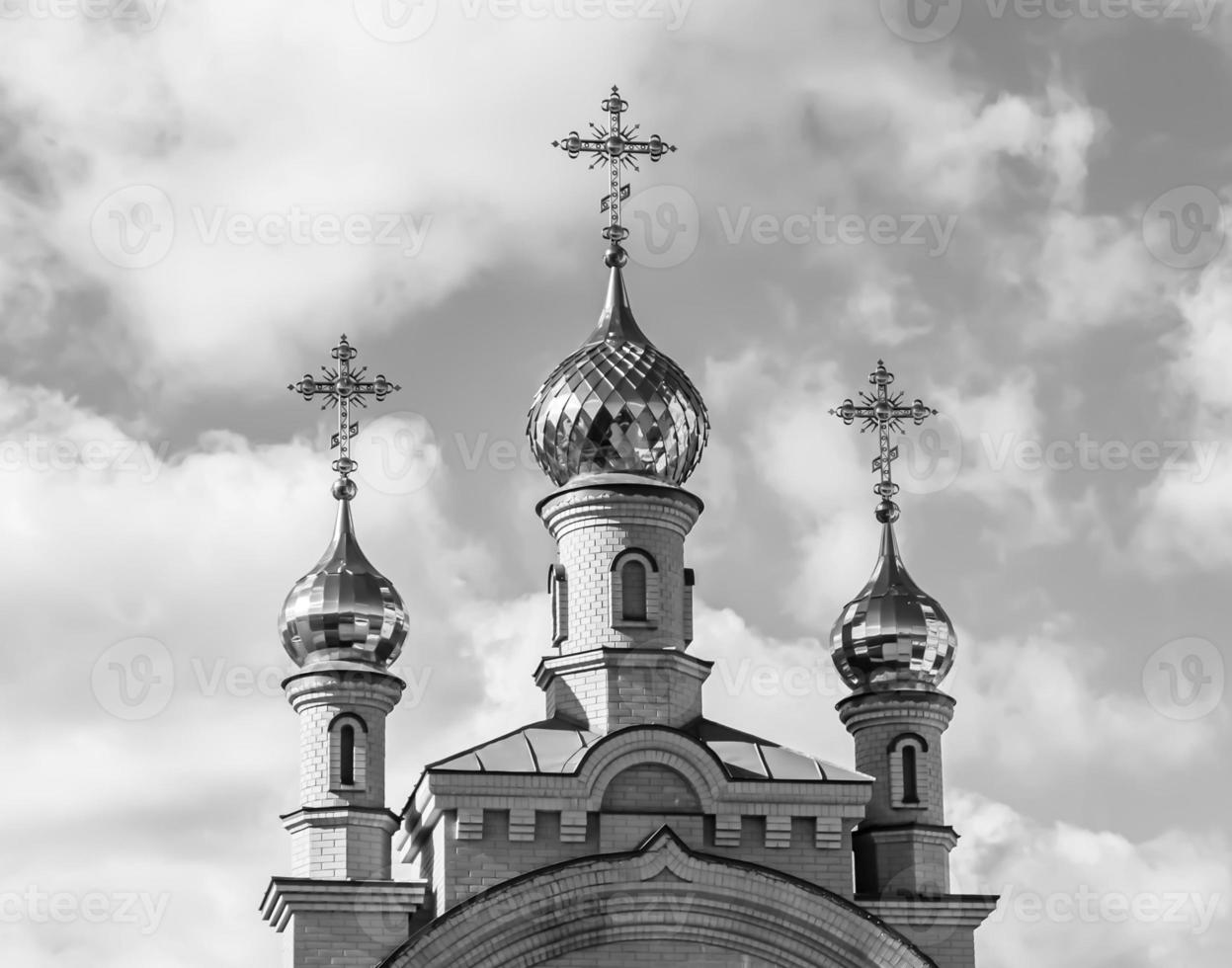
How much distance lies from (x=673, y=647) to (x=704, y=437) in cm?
198

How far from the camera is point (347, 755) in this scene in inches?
919

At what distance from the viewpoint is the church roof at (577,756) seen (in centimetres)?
2294

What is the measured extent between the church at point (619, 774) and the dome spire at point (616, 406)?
0.06 ft

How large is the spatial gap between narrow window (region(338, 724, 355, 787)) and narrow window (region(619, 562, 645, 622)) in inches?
97.0

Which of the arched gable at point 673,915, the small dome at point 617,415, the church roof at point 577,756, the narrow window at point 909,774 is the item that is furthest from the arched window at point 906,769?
the small dome at point 617,415

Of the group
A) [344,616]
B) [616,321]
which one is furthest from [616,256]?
[344,616]

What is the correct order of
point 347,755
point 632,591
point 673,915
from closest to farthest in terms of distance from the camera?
point 673,915, point 347,755, point 632,591

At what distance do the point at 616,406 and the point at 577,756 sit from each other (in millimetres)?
3088

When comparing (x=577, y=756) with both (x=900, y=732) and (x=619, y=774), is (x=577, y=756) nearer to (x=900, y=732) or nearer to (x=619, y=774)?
(x=619, y=774)

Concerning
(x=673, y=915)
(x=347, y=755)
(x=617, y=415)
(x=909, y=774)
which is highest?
(x=617, y=415)

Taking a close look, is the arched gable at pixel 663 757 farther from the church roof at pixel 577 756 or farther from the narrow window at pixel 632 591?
the narrow window at pixel 632 591

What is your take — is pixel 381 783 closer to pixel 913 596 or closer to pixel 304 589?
pixel 304 589

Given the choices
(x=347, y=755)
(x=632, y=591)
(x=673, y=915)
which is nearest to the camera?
(x=673, y=915)

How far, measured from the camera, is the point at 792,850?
75.7 feet
